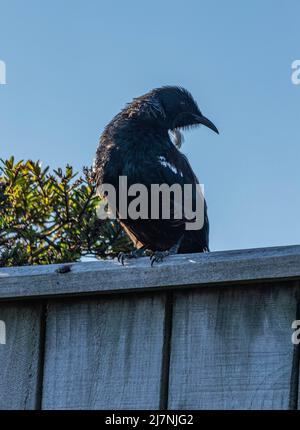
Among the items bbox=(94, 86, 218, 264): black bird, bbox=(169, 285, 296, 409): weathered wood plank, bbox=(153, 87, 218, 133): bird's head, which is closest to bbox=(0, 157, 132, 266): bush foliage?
bbox=(94, 86, 218, 264): black bird

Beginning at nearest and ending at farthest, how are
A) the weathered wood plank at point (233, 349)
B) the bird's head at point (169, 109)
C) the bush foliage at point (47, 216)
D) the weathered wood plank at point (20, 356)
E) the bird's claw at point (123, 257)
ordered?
the weathered wood plank at point (233, 349) < the weathered wood plank at point (20, 356) < the bird's claw at point (123, 257) < the bush foliage at point (47, 216) < the bird's head at point (169, 109)

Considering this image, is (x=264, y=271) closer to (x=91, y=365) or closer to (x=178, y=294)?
(x=178, y=294)

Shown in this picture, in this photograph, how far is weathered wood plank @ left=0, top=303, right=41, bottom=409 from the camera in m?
3.17

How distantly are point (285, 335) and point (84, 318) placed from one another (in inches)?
26.7

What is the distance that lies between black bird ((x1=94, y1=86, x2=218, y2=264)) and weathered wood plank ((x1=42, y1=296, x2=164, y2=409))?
211 centimetres

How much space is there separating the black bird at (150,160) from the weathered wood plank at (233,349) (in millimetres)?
2257

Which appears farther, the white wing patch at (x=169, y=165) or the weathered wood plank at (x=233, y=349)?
the white wing patch at (x=169, y=165)

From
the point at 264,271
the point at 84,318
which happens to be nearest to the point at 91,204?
the point at 84,318

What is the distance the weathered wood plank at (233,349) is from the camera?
288 centimetres

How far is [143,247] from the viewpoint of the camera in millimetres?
5676

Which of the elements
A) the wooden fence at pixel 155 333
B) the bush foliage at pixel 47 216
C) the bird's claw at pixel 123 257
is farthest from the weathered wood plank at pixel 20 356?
the bush foliage at pixel 47 216

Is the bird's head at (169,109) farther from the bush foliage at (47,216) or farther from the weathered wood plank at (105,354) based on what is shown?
the weathered wood plank at (105,354)

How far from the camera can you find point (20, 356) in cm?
323

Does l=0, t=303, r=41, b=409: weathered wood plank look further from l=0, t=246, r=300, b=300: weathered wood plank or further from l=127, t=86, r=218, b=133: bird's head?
l=127, t=86, r=218, b=133: bird's head
